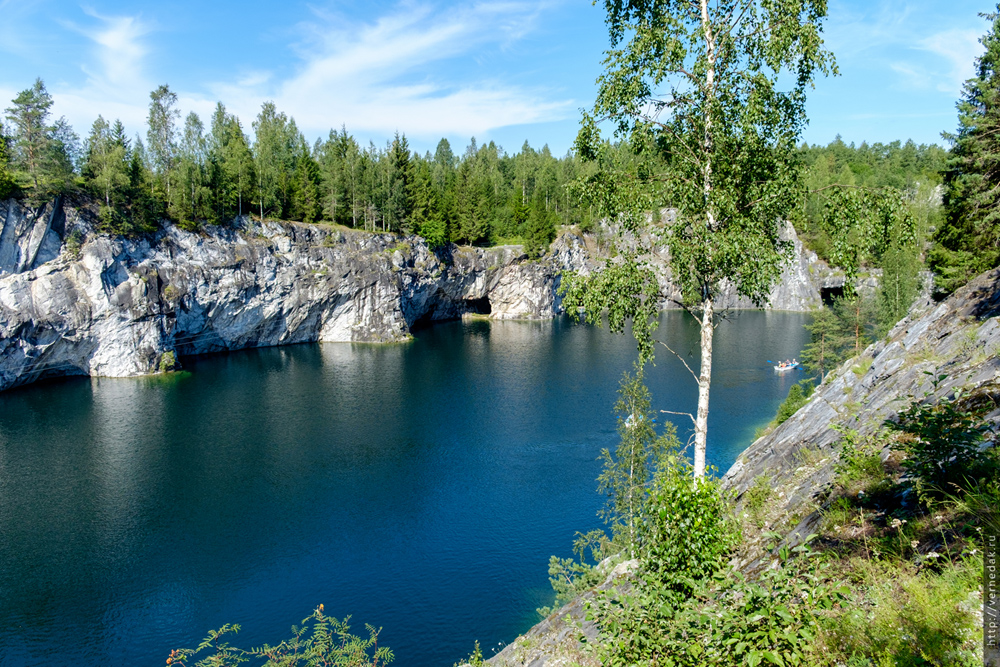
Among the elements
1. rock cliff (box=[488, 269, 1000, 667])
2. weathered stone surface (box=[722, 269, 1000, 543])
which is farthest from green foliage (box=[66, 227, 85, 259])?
weathered stone surface (box=[722, 269, 1000, 543])

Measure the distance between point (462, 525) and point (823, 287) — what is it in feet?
298

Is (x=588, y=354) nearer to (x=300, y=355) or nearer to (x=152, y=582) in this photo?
(x=300, y=355)

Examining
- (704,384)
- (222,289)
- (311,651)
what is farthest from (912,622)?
(222,289)

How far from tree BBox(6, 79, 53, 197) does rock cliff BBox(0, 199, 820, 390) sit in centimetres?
277

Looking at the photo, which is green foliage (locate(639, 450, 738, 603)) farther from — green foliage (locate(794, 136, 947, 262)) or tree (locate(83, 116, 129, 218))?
green foliage (locate(794, 136, 947, 262))

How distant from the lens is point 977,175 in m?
21.0

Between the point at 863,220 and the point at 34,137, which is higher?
the point at 34,137

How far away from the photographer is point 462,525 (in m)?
27.5

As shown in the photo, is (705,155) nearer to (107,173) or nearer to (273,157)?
(107,173)

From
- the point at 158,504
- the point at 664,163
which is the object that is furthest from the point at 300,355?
the point at 664,163

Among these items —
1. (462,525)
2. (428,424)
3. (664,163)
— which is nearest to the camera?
(664,163)

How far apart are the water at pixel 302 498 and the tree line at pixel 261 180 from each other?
60.2ft

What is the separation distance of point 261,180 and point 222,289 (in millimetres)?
15903

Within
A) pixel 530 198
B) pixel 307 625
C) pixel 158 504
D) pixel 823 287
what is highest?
pixel 530 198
